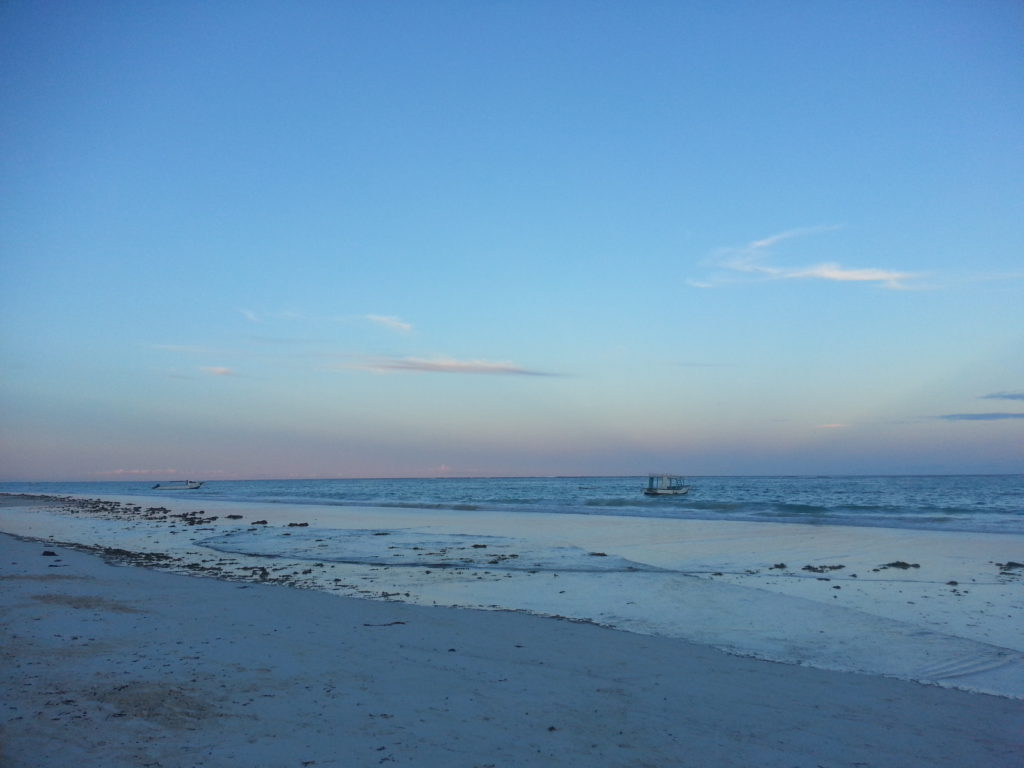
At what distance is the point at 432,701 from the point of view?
7023 millimetres

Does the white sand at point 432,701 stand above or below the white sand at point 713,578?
above

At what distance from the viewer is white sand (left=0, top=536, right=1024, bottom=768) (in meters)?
5.80

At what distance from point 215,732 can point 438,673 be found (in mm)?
2741

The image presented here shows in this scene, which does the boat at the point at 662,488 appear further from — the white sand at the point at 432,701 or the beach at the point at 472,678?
the white sand at the point at 432,701

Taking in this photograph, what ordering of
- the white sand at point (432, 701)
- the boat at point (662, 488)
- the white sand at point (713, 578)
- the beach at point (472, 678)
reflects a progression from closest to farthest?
the white sand at point (432, 701), the beach at point (472, 678), the white sand at point (713, 578), the boat at point (662, 488)

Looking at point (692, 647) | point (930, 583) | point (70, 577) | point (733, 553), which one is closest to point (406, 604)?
point (692, 647)

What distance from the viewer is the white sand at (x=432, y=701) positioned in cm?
580

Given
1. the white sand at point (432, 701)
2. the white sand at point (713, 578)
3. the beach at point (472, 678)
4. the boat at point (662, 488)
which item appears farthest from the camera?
the boat at point (662, 488)

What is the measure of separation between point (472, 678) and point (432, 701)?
3.25 feet

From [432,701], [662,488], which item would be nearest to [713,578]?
[432,701]

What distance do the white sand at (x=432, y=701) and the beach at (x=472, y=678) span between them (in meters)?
0.03

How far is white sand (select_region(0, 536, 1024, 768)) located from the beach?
0.03 metres

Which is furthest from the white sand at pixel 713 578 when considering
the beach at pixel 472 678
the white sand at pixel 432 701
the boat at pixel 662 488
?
the boat at pixel 662 488

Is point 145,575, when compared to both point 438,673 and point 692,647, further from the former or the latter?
point 692,647
